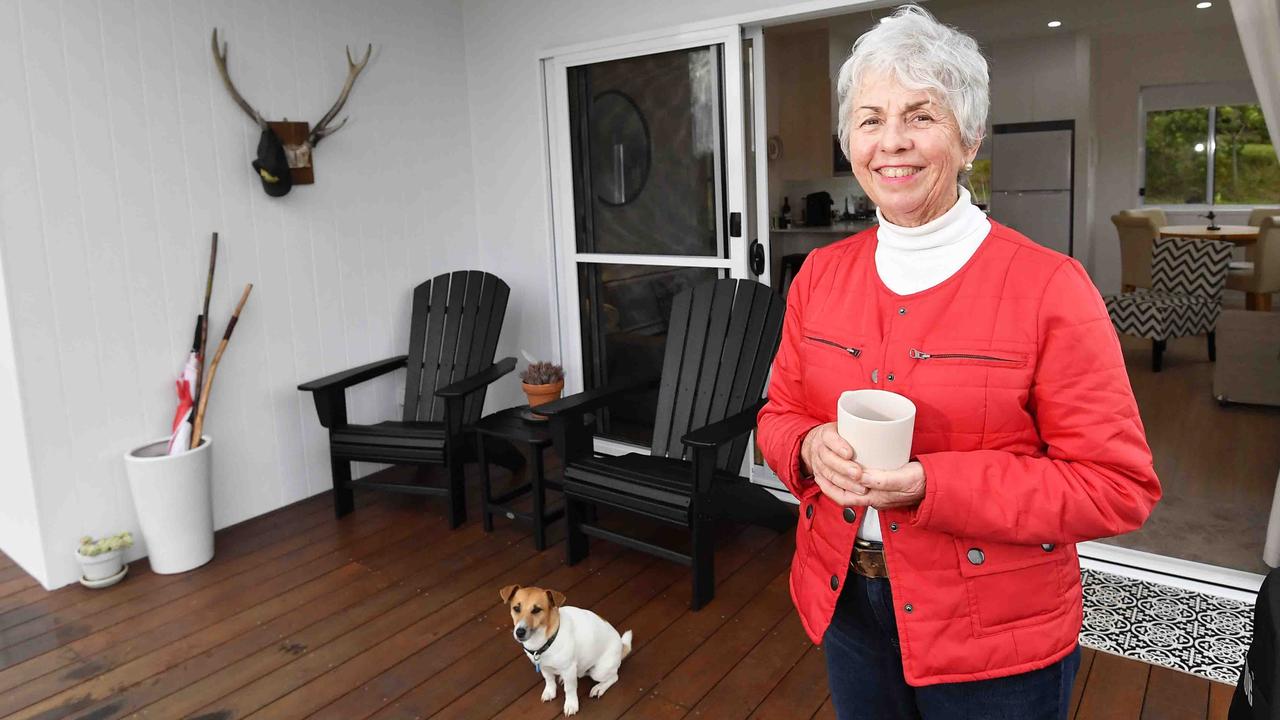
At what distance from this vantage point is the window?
8.98m

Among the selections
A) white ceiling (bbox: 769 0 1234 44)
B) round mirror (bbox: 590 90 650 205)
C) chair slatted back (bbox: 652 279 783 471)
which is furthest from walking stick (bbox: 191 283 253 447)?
white ceiling (bbox: 769 0 1234 44)

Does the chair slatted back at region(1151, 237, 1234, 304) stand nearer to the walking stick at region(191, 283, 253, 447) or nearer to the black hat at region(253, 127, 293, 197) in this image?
the black hat at region(253, 127, 293, 197)

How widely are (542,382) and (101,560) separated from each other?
1857 mm

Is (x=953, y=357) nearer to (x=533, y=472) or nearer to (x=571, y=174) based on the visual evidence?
(x=533, y=472)

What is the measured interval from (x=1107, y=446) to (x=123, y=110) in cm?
349

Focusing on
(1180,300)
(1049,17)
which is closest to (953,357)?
(1180,300)

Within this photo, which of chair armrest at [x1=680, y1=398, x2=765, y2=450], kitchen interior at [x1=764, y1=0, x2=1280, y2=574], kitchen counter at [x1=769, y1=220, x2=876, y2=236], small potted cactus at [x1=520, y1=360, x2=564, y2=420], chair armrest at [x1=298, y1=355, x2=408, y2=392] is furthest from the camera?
kitchen counter at [x1=769, y1=220, x2=876, y2=236]

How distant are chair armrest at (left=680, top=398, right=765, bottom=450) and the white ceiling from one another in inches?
169

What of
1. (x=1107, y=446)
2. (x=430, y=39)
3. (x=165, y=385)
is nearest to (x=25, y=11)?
(x=165, y=385)

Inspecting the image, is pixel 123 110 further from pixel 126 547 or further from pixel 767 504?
pixel 767 504

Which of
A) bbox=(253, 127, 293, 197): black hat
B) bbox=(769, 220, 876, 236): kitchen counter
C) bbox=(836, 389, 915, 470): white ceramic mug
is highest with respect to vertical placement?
bbox=(253, 127, 293, 197): black hat

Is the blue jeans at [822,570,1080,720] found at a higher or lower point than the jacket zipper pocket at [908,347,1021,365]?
lower

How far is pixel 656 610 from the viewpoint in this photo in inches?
117

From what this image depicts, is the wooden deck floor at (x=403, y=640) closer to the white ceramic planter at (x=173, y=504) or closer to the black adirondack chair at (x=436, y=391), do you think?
the white ceramic planter at (x=173, y=504)
